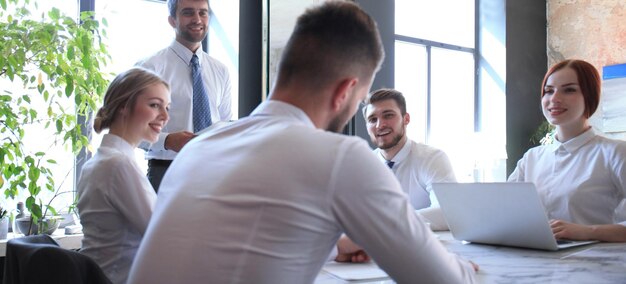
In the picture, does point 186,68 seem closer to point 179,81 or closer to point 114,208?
point 179,81

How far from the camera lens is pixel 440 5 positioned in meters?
6.41

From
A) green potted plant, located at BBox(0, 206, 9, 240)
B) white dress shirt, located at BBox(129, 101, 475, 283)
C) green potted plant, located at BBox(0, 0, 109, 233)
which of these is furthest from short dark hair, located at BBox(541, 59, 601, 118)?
green potted plant, located at BBox(0, 206, 9, 240)

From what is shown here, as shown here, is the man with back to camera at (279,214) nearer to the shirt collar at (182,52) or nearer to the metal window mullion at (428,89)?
the shirt collar at (182,52)

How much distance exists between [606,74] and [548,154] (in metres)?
4.22

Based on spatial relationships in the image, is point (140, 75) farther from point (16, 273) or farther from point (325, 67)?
point (325, 67)

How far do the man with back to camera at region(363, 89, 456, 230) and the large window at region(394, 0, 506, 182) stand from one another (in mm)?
2586

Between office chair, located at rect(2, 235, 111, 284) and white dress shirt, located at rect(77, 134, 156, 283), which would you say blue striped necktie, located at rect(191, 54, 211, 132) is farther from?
office chair, located at rect(2, 235, 111, 284)

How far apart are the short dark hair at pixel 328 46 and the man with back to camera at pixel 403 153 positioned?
6.29 ft

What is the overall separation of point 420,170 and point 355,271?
69.0 inches

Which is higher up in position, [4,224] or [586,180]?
[586,180]

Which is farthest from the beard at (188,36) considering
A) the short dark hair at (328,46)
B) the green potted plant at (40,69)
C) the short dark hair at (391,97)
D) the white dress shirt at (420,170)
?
the short dark hair at (328,46)

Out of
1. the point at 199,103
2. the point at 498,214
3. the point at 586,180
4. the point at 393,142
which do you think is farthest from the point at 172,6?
the point at 586,180

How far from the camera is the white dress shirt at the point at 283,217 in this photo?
827mm

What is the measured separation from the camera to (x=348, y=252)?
137cm
